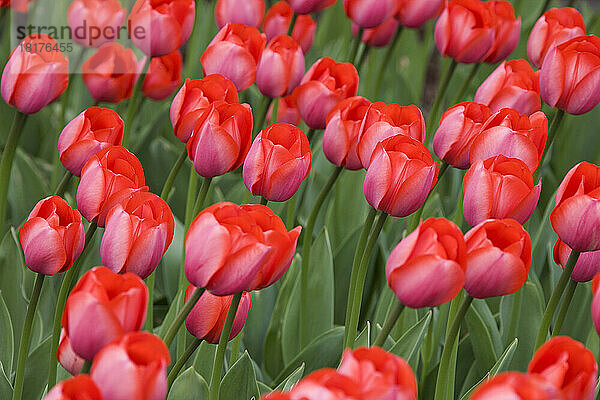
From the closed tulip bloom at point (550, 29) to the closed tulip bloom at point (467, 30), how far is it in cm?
7

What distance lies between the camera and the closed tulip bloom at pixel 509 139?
954mm

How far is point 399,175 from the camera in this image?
89 cm

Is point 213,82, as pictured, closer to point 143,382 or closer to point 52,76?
point 52,76

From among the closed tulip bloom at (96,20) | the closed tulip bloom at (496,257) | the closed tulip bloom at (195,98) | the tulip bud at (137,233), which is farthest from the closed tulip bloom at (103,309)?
the closed tulip bloom at (96,20)

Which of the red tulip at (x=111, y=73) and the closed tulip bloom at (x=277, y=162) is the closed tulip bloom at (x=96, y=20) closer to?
the red tulip at (x=111, y=73)

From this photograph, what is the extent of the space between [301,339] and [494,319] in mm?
315

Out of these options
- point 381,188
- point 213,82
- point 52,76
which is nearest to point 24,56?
point 52,76

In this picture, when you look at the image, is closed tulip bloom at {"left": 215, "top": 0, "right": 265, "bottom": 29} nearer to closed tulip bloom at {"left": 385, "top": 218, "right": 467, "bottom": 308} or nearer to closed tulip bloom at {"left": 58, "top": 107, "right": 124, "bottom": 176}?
closed tulip bloom at {"left": 58, "top": 107, "right": 124, "bottom": 176}

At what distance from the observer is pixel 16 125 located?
3.65ft

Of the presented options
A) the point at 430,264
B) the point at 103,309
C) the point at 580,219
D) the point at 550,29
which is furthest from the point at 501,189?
the point at 550,29

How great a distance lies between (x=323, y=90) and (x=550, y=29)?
1.29ft

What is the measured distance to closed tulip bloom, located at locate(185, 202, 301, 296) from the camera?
708 mm

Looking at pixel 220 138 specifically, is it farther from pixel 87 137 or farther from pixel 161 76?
pixel 161 76

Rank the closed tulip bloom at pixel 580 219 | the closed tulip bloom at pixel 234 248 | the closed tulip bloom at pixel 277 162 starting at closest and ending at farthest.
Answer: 1. the closed tulip bloom at pixel 234 248
2. the closed tulip bloom at pixel 580 219
3. the closed tulip bloom at pixel 277 162
